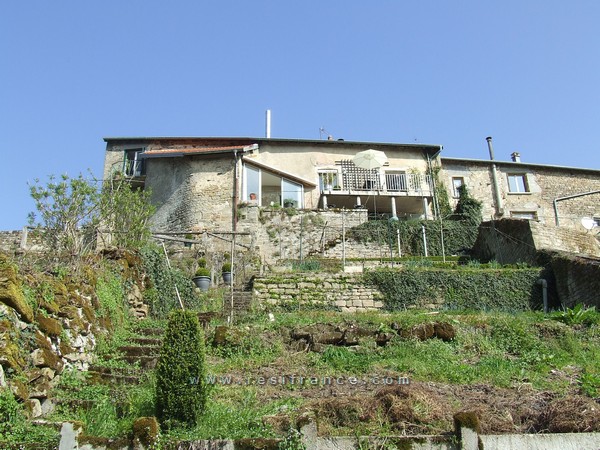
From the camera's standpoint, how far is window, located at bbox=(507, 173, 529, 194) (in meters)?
30.5

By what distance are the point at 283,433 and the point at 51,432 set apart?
2.65m

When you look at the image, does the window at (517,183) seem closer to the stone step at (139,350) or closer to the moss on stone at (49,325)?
the stone step at (139,350)

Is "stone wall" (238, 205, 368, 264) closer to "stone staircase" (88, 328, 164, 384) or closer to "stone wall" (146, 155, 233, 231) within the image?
"stone wall" (146, 155, 233, 231)

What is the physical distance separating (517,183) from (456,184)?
131 inches

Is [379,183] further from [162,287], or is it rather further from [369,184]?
[162,287]

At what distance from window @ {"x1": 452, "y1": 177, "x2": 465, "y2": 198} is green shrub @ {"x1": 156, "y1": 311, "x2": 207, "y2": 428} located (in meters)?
24.1

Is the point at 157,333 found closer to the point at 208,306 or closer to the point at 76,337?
the point at 76,337

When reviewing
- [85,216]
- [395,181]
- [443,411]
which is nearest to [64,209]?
[85,216]

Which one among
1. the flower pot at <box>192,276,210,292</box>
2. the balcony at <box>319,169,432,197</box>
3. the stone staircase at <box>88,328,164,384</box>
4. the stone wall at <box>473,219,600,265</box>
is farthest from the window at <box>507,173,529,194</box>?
the stone staircase at <box>88,328,164,384</box>

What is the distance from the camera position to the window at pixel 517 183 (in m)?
30.5

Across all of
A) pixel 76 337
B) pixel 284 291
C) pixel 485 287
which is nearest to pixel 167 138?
pixel 284 291

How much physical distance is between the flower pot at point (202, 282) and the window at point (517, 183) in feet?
66.0

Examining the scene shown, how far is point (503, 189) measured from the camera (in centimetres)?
3020

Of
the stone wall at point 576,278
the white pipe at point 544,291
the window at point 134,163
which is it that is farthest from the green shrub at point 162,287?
the window at point 134,163
